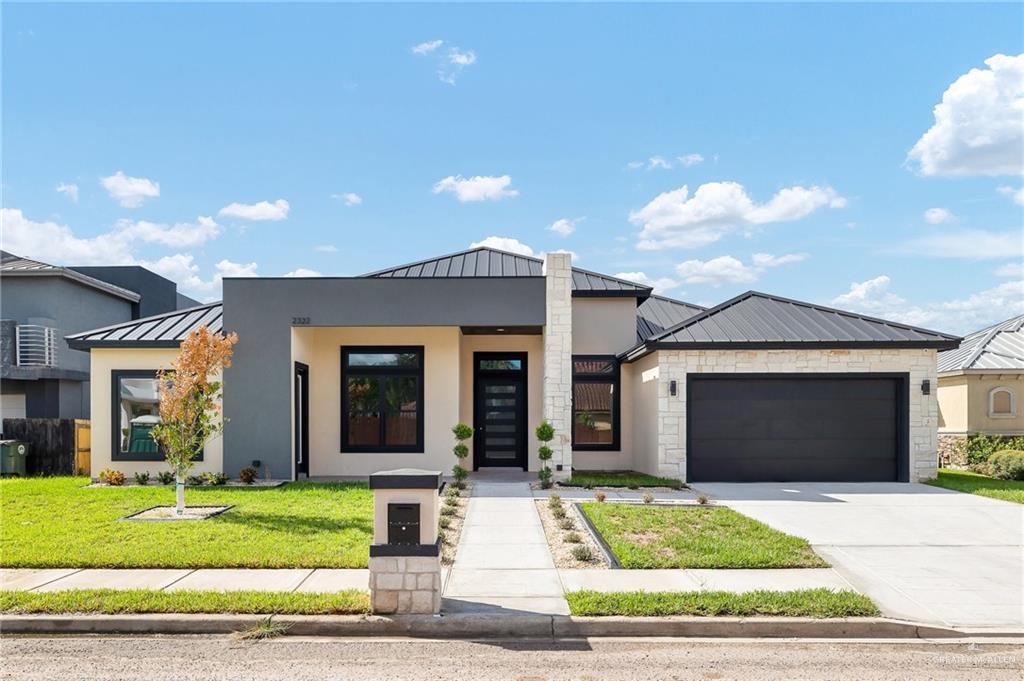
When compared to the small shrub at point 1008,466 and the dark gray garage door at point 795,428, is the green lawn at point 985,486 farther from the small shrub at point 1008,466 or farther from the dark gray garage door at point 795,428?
the dark gray garage door at point 795,428

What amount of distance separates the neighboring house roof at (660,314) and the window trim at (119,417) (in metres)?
11.2

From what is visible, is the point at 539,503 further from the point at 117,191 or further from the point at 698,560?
the point at 117,191

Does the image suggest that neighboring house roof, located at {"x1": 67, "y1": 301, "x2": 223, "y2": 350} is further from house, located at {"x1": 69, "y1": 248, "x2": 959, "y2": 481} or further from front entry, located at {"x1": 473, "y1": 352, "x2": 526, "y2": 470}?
front entry, located at {"x1": 473, "y1": 352, "x2": 526, "y2": 470}

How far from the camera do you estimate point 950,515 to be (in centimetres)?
1023

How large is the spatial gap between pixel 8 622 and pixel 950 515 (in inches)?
475

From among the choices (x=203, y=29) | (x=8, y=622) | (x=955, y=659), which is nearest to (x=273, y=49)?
(x=203, y=29)

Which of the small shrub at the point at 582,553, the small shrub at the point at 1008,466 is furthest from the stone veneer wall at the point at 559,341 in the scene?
the small shrub at the point at 1008,466

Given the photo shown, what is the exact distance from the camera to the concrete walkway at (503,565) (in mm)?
6023

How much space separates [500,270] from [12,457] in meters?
12.2

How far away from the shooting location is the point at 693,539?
8.30 m

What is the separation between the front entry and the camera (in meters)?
16.4

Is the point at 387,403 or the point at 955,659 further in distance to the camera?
the point at 387,403

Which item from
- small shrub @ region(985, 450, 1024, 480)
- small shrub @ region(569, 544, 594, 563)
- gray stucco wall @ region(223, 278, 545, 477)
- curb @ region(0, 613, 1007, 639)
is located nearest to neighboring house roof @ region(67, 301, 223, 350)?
gray stucco wall @ region(223, 278, 545, 477)

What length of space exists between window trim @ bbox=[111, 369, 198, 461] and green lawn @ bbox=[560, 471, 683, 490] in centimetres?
888
